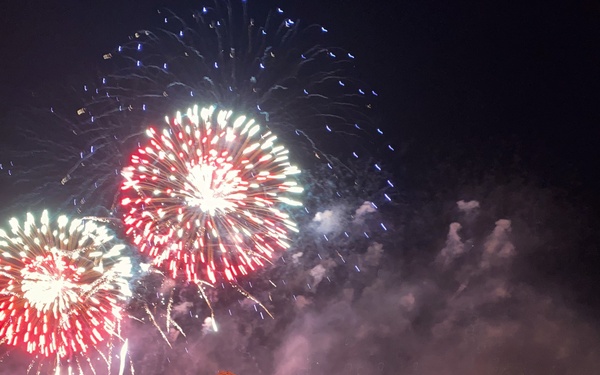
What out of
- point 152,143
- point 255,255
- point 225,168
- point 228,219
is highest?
point 152,143

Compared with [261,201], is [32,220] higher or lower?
higher

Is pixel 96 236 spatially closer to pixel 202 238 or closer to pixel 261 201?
pixel 202 238

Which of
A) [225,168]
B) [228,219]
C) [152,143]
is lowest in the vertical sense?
[228,219]

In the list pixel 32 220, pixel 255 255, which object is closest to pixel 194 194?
pixel 255 255

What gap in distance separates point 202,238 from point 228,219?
2.46 feet

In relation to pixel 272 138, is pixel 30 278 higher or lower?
lower

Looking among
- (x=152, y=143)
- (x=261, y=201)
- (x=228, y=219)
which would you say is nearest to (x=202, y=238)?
(x=228, y=219)

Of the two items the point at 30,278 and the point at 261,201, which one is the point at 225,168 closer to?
the point at 261,201

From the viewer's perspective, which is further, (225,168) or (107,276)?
(107,276)

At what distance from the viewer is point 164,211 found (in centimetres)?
1308

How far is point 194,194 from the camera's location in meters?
13.0

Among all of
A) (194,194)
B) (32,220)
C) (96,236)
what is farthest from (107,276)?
(194,194)

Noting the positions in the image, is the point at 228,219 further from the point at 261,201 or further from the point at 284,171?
the point at 284,171

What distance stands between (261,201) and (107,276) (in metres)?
4.26
